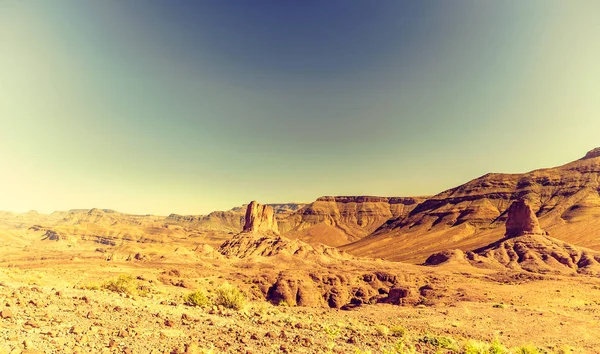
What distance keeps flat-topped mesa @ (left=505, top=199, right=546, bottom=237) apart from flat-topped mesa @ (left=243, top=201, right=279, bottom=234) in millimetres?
82923

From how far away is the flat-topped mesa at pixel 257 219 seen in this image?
12200 cm

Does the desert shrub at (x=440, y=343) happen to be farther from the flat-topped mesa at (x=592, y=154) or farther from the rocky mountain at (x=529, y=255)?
the flat-topped mesa at (x=592, y=154)

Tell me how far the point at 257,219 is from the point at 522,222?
87824 millimetres

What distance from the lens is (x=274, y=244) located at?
93.6 m

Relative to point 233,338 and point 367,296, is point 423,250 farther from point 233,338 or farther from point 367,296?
point 233,338

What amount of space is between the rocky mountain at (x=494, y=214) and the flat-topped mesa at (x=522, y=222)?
19.2 meters

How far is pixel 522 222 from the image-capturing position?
7362 centimetres

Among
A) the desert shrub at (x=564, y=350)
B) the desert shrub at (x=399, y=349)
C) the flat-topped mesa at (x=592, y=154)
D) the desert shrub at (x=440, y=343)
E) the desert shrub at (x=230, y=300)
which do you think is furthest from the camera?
the flat-topped mesa at (x=592, y=154)

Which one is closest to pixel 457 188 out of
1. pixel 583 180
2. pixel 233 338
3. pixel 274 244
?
pixel 583 180

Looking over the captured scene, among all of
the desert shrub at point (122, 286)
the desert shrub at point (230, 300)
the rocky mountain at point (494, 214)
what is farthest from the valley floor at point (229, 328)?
the rocky mountain at point (494, 214)

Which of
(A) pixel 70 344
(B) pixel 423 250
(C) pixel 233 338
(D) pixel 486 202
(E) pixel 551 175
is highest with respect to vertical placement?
(E) pixel 551 175

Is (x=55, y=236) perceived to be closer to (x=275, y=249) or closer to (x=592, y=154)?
(x=275, y=249)

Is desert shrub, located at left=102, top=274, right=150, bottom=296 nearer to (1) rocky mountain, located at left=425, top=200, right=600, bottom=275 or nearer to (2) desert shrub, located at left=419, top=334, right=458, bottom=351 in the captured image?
(2) desert shrub, located at left=419, top=334, right=458, bottom=351

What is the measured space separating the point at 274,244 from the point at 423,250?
54438 mm
